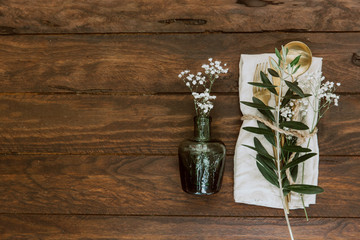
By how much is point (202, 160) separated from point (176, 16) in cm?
42

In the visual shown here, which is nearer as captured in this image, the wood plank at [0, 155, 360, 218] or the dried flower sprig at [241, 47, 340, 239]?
the dried flower sprig at [241, 47, 340, 239]

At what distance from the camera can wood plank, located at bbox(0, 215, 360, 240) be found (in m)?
0.89

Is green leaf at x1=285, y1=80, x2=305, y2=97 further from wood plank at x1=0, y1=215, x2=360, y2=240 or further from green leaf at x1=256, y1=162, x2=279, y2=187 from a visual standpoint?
wood plank at x1=0, y1=215, x2=360, y2=240

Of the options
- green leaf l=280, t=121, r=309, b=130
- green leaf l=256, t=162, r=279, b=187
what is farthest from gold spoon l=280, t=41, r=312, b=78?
green leaf l=256, t=162, r=279, b=187

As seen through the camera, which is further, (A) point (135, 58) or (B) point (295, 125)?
(A) point (135, 58)

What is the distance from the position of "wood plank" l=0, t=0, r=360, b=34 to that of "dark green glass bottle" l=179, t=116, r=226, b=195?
11.7 inches

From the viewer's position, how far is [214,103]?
89 centimetres

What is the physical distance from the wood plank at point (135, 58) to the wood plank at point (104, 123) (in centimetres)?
3

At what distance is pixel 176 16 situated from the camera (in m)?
0.90

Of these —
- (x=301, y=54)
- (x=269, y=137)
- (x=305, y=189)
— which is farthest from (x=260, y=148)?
(x=301, y=54)

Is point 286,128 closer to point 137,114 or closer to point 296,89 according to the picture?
point 296,89

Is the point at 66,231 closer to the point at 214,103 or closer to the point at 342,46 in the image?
the point at 214,103

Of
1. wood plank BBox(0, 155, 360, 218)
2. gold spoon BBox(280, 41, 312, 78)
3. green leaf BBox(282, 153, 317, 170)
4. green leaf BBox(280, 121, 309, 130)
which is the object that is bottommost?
wood plank BBox(0, 155, 360, 218)

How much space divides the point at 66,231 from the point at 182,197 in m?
0.36
